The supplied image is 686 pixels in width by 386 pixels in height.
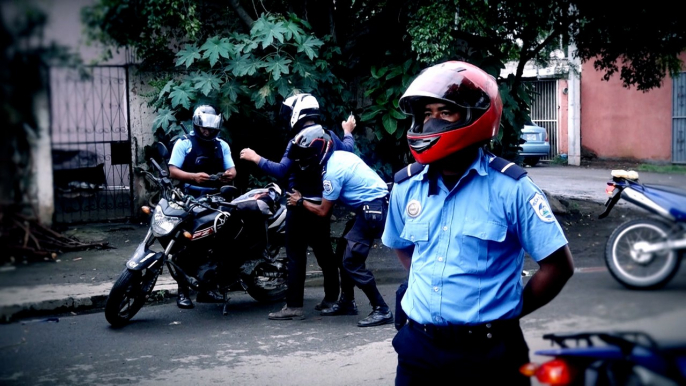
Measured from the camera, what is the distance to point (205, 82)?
8484mm

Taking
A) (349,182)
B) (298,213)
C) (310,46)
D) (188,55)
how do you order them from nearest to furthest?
1. (349,182)
2. (298,213)
3. (188,55)
4. (310,46)

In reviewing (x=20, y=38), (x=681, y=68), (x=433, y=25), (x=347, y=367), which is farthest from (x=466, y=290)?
(x=433, y=25)

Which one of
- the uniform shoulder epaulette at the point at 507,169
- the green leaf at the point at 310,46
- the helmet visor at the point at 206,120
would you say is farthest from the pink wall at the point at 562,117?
the green leaf at the point at 310,46

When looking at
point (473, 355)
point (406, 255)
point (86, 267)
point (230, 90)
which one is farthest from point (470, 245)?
point (230, 90)

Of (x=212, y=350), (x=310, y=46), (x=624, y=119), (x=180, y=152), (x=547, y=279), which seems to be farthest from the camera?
(x=310, y=46)

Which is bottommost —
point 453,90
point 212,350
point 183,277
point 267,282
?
point 212,350

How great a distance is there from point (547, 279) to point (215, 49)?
22.0 ft

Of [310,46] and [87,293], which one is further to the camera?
[310,46]

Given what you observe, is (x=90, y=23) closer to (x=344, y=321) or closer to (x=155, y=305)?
(x=344, y=321)

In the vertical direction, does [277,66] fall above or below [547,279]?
above

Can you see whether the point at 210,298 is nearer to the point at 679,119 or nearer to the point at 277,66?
the point at 277,66

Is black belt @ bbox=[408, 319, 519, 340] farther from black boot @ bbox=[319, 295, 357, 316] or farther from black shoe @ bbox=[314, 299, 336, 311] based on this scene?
black shoe @ bbox=[314, 299, 336, 311]

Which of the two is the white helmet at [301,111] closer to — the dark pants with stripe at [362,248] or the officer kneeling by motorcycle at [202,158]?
the dark pants with stripe at [362,248]

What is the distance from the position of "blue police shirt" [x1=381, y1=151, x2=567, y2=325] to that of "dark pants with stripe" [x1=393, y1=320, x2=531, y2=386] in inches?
1.5
